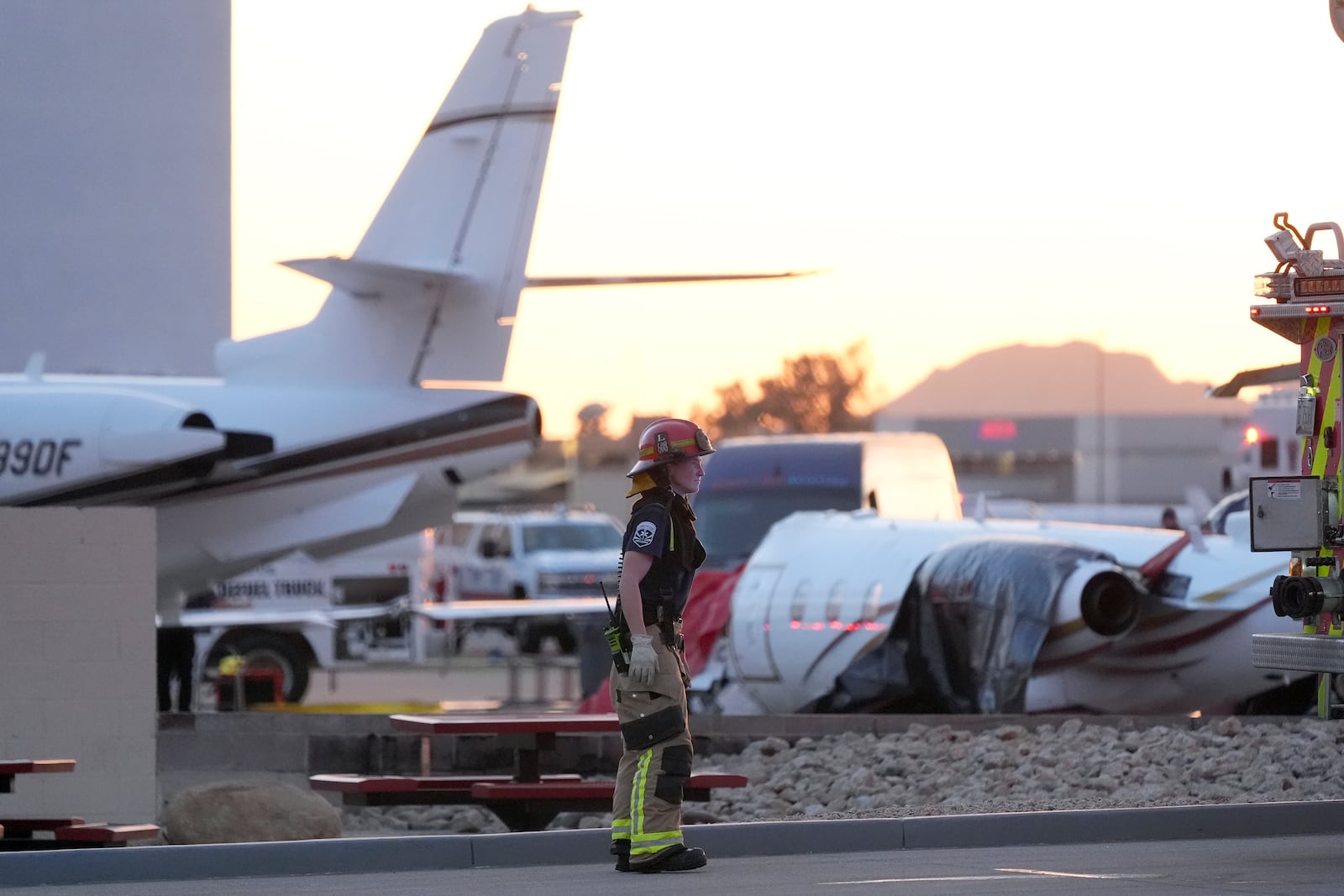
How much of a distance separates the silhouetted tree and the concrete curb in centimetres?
12178

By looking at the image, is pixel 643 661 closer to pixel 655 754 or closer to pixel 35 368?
pixel 655 754

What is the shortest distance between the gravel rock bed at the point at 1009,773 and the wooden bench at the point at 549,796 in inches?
26.1

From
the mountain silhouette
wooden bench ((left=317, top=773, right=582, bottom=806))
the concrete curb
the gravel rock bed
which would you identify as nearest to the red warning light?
the mountain silhouette

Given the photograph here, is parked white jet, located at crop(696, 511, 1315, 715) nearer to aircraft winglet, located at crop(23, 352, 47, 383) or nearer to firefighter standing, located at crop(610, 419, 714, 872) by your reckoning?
aircraft winglet, located at crop(23, 352, 47, 383)

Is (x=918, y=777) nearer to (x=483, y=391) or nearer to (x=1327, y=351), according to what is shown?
(x=1327, y=351)

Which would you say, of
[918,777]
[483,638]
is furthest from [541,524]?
[918,777]

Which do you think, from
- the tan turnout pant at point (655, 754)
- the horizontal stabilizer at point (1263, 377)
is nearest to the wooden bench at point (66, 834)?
the tan turnout pant at point (655, 754)

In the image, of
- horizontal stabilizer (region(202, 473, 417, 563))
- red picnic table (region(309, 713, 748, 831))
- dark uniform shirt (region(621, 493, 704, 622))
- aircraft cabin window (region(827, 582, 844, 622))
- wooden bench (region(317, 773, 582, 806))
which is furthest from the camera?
horizontal stabilizer (region(202, 473, 417, 563))

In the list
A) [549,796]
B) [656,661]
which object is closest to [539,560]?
[549,796]

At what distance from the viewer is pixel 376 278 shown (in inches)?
827

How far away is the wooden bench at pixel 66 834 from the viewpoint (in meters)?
9.95

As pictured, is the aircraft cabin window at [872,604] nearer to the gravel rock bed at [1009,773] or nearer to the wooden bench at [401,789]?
the gravel rock bed at [1009,773]

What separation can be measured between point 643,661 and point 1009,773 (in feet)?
17.0

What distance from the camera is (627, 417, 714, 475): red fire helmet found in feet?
30.2
